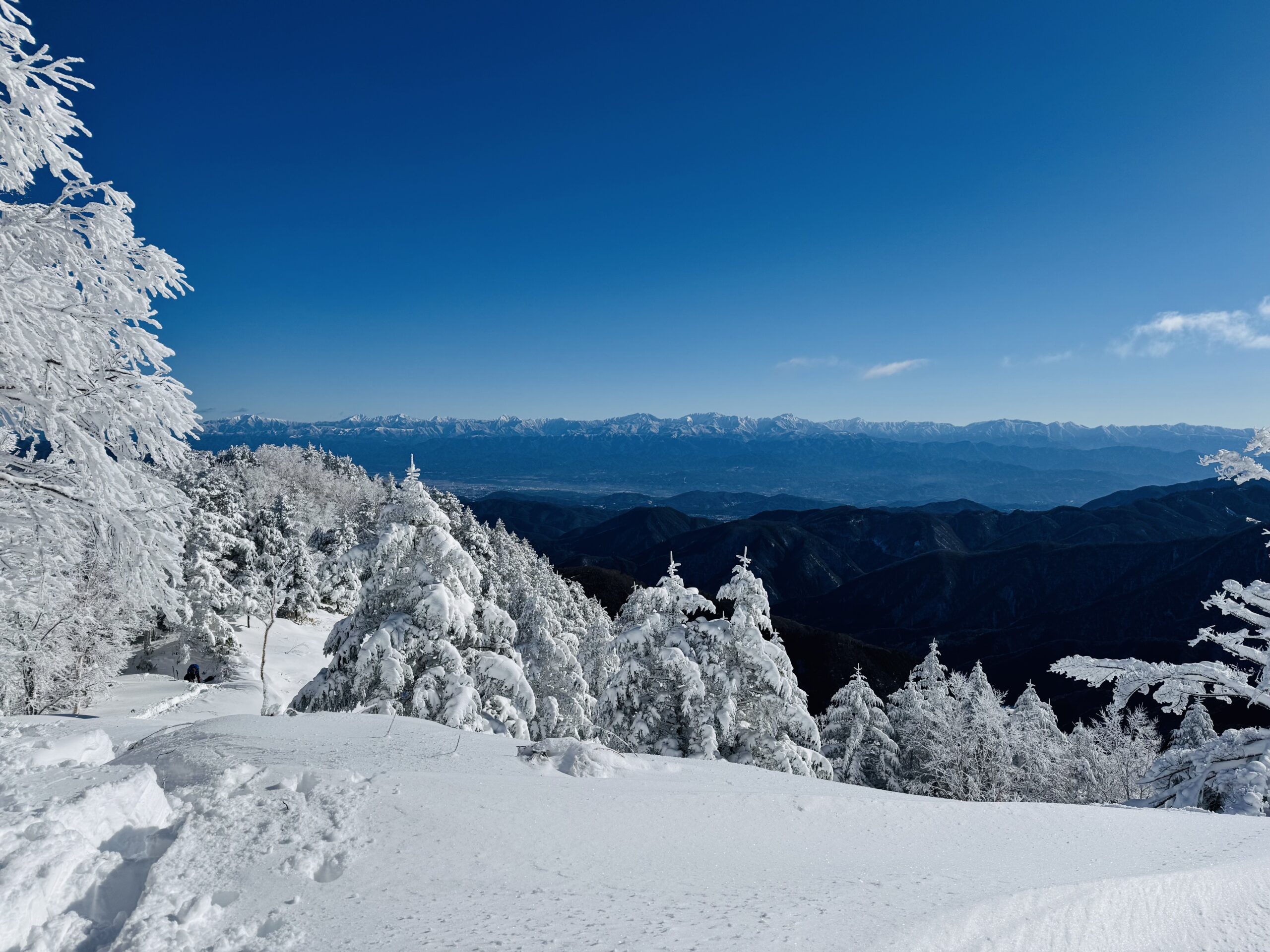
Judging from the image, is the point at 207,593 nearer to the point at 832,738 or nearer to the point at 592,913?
the point at 832,738

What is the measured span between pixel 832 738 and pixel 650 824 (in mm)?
25335

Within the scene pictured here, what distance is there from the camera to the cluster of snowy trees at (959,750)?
25.7 meters

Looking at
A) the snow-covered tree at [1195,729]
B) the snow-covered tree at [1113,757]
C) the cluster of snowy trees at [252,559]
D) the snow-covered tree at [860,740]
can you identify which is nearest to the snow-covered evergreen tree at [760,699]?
the cluster of snowy trees at [252,559]

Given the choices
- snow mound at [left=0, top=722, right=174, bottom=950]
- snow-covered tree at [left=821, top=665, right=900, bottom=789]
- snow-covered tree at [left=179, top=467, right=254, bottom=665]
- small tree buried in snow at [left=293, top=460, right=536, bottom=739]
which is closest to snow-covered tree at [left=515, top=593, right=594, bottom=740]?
small tree buried in snow at [left=293, top=460, right=536, bottom=739]

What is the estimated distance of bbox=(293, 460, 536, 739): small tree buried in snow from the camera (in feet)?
39.1

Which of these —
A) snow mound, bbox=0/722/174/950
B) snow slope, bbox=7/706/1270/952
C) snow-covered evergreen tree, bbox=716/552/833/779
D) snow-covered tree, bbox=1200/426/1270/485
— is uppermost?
snow-covered tree, bbox=1200/426/1270/485

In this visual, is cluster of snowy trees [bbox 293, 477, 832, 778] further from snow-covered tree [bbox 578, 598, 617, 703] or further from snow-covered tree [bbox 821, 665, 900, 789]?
snow-covered tree [bbox 821, 665, 900, 789]

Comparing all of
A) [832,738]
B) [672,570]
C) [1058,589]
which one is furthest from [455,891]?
[1058,589]

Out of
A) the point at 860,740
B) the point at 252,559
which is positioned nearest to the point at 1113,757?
the point at 860,740

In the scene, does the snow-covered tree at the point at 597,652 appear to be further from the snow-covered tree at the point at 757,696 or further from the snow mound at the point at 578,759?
the snow mound at the point at 578,759

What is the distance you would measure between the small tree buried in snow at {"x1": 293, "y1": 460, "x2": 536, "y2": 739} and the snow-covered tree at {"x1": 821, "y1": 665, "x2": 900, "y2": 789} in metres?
17.8

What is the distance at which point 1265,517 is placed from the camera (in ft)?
614

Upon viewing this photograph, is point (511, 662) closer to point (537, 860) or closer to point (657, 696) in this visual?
point (657, 696)

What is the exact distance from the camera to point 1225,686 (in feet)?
25.8
